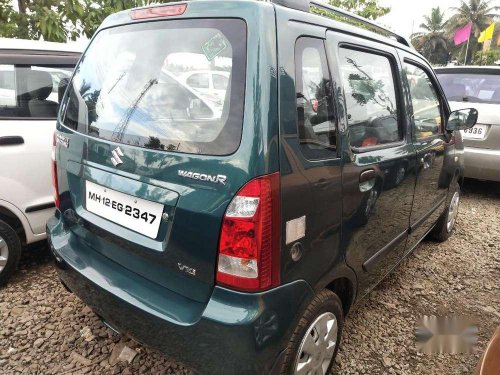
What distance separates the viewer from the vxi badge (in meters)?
1.32

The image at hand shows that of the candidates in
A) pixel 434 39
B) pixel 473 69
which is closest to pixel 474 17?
pixel 434 39

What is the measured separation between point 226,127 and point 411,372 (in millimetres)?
1722

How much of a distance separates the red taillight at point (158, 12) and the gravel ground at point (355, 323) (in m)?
1.43

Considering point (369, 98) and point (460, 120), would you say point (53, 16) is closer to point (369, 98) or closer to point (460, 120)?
point (369, 98)

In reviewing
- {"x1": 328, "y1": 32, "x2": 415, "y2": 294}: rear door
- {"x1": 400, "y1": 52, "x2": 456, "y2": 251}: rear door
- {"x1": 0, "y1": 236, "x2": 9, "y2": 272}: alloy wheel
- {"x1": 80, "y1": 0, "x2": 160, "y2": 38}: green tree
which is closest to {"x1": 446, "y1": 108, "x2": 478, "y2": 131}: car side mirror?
{"x1": 400, "y1": 52, "x2": 456, "y2": 251}: rear door

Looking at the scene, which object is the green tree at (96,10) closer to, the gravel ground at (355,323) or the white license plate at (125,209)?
the gravel ground at (355,323)

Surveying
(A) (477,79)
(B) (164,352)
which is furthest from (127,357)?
(A) (477,79)

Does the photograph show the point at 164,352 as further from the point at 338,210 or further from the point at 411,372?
the point at 411,372

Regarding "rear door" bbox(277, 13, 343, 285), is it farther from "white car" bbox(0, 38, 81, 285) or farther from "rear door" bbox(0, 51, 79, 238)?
"rear door" bbox(0, 51, 79, 238)

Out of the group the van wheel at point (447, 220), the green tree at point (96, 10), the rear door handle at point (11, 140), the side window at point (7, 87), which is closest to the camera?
the rear door handle at point (11, 140)

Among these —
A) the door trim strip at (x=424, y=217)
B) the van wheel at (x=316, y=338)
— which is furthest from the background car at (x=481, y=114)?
the van wheel at (x=316, y=338)

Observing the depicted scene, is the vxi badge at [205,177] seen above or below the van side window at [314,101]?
below

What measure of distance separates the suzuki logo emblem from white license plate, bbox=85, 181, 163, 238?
124 mm

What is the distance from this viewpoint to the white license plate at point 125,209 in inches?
59.3
